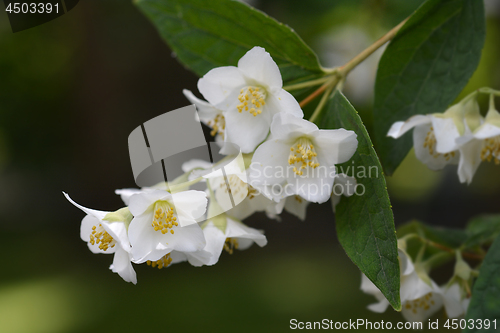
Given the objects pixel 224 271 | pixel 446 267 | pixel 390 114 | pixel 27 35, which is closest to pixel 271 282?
pixel 224 271

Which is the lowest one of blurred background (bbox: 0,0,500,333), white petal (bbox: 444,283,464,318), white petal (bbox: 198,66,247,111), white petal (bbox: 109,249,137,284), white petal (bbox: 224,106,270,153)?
blurred background (bbox: 0,0,500,333)

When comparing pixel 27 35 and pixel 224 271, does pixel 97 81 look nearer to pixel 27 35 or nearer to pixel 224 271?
pixel 27 35

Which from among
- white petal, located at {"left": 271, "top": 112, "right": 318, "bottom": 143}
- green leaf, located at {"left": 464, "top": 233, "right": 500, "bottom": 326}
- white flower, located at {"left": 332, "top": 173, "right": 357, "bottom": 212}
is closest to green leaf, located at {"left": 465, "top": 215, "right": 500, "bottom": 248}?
green leaf, located at {"left": 464, "top": 233, "right": 500, "bottom": 326}

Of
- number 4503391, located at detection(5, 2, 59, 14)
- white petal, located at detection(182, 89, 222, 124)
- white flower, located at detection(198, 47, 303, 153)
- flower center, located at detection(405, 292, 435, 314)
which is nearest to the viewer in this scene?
white flower, located at detection(198, 47, 303, 153)

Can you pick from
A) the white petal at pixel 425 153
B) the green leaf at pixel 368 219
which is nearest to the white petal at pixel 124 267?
the green leaf at pixel 368 219

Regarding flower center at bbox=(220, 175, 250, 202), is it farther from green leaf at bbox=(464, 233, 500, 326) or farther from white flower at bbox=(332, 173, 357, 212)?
green leaf at bbox=(464, 233, 500, 326)

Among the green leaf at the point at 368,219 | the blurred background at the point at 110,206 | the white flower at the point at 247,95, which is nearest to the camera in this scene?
the green leaf at the point at 368,219

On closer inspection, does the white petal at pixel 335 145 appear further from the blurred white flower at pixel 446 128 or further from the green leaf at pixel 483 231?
the green leaf at pixel 483 231
